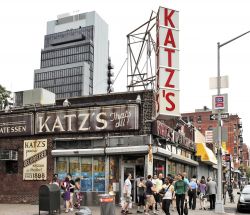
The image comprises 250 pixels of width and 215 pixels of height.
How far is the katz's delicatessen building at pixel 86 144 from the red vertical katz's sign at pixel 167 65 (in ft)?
3.14

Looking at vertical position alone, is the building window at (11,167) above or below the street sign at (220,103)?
below

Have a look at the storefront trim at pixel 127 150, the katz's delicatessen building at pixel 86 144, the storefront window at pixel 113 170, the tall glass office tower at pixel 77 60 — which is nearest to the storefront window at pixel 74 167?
the katz's delicatessen building at pixel 86 144

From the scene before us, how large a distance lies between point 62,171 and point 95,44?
137 metres

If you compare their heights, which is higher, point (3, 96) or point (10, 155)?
point (3, 96)

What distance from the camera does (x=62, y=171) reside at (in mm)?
23203

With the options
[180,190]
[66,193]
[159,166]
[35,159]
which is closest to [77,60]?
[35,159]

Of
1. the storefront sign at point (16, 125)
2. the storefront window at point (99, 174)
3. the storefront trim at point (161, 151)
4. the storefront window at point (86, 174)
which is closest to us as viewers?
the storefront trim at point (161, 151)

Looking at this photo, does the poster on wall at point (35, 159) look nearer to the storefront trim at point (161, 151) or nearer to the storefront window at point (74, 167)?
the storefront window at point (74, 167)

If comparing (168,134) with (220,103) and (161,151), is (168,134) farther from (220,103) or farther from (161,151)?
(220,103)

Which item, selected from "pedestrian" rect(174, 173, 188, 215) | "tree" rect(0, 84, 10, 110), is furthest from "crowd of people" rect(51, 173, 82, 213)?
"tree" rect(0, 84, 10, 110)

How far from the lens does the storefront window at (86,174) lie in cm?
2233

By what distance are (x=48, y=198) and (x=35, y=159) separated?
294 inches

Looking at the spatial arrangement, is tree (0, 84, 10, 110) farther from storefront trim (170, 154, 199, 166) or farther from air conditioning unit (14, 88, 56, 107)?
storefront trim (170, 154, 199, 166)

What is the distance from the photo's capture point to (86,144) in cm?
2267
